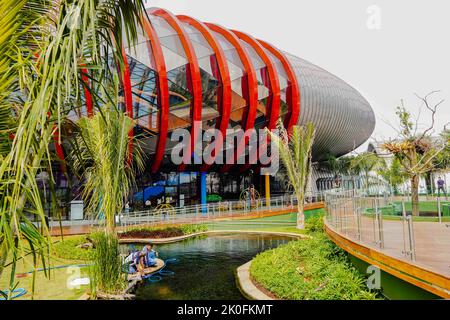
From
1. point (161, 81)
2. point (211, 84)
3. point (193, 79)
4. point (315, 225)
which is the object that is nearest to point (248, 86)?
point (211, 84)

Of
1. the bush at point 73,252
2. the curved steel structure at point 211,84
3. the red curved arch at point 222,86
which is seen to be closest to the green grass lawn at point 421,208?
Answer: the bush at point 73,252

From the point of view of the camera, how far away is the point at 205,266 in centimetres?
1003

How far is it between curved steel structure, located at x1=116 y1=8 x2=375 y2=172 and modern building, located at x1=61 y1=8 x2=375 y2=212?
0.20 ft

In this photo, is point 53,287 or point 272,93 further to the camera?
point 272,93

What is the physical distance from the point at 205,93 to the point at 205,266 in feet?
49.2

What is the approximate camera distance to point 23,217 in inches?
103

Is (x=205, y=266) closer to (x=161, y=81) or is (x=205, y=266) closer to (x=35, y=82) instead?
(x=35, y=82)

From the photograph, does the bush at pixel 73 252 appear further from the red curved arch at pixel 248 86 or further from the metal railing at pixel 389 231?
the red curved arch at pixel 248 86

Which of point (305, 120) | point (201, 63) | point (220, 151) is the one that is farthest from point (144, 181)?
point (305, 120)

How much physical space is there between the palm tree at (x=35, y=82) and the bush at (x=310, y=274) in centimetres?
561

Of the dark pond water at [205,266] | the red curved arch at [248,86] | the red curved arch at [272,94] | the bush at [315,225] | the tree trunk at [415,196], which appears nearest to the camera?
the dark pond water at [205,266]

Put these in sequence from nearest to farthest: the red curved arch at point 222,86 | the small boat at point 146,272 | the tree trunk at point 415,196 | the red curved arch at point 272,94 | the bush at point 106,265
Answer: the bush at point 106,265, the small boat at point 146,272, the tree trunk at point 415,196, the red curved arch at point 222,86, the red curved arch at point 272,94

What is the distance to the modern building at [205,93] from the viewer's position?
21.2m

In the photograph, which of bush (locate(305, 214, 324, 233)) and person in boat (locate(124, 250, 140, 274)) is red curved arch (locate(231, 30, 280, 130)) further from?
person in boat (locate(124, 250, 140, 274))
